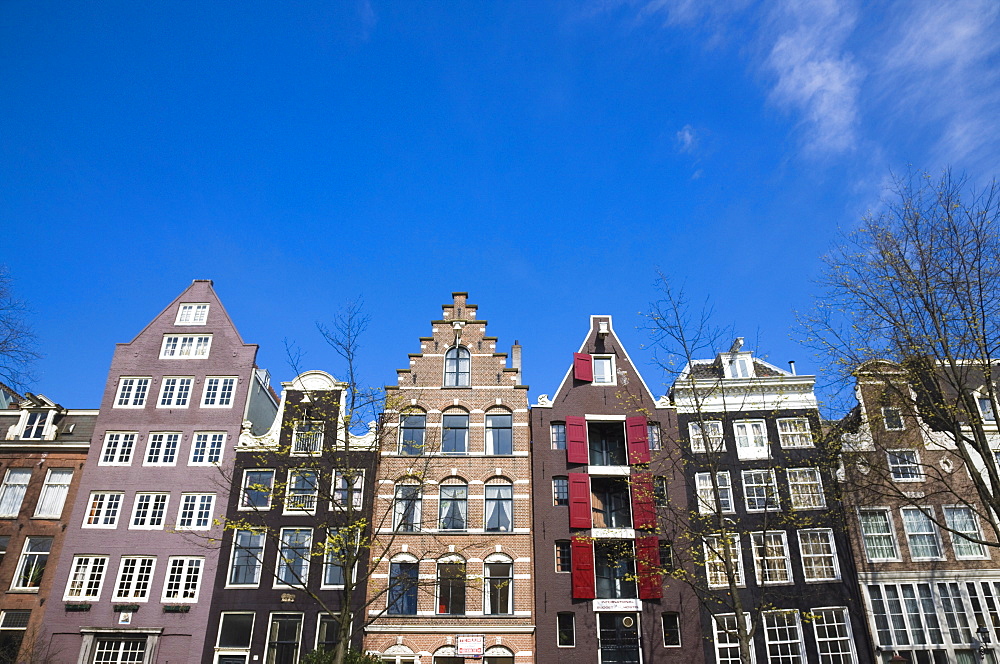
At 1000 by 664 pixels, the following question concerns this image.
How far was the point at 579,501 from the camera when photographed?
107 ft

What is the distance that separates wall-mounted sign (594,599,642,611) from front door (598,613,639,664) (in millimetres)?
442

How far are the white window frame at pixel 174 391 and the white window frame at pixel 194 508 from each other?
4649mm

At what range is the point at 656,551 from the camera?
104 ft

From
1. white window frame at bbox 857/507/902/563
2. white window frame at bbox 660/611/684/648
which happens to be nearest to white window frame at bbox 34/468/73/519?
white window frame at bbox 660/611/684/648

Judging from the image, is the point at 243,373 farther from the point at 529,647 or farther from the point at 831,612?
the point at 831,612

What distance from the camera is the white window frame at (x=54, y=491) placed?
112 feet

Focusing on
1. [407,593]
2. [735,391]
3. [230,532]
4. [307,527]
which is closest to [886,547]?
[735,391]

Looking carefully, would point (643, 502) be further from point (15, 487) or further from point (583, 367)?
point (15, 487)

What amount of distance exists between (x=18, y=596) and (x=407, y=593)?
1733 centimetres

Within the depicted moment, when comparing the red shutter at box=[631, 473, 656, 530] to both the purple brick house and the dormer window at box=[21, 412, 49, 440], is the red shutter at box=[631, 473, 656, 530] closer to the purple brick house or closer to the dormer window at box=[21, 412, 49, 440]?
the purple brick house

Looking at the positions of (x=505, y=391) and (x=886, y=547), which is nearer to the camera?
(x=886, y=547)

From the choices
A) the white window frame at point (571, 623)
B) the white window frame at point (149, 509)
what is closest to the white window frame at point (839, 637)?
the white window frame at point (571, 623)

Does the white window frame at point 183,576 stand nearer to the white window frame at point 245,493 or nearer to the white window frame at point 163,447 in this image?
the white window frame at point 245,493

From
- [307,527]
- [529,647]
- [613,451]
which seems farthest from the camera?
[613,451]
